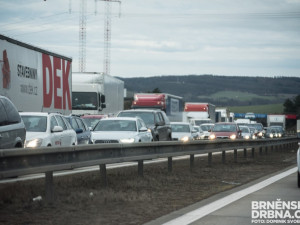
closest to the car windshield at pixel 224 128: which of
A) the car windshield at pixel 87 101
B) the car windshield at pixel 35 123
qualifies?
the car windshield at pixel 87 101

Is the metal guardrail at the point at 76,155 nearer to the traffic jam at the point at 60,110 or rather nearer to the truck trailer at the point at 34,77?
the traffic jam at the point at 60,110

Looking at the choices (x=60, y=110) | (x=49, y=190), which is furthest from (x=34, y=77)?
(x=49, y=190)

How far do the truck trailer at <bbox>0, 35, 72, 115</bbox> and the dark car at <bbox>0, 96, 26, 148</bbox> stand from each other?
22.2 feet

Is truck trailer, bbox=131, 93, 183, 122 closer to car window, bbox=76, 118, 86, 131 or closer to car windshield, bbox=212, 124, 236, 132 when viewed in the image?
car windshield, bbox=212, 124, 236, 132

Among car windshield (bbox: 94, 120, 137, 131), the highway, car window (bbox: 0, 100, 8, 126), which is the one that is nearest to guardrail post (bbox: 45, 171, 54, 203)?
the highway

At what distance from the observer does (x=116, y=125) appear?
22.4 metres

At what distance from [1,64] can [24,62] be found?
237 centimetres

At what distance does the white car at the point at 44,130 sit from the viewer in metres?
16.1

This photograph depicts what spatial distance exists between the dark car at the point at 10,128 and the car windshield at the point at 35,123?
11.5 feet

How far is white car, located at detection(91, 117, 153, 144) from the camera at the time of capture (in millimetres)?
20875

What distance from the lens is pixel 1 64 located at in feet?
65.7

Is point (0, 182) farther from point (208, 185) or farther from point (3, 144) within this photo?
point (208, 185)

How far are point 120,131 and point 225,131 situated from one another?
647 inches

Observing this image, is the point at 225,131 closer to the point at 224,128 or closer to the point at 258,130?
the point at 224,128
